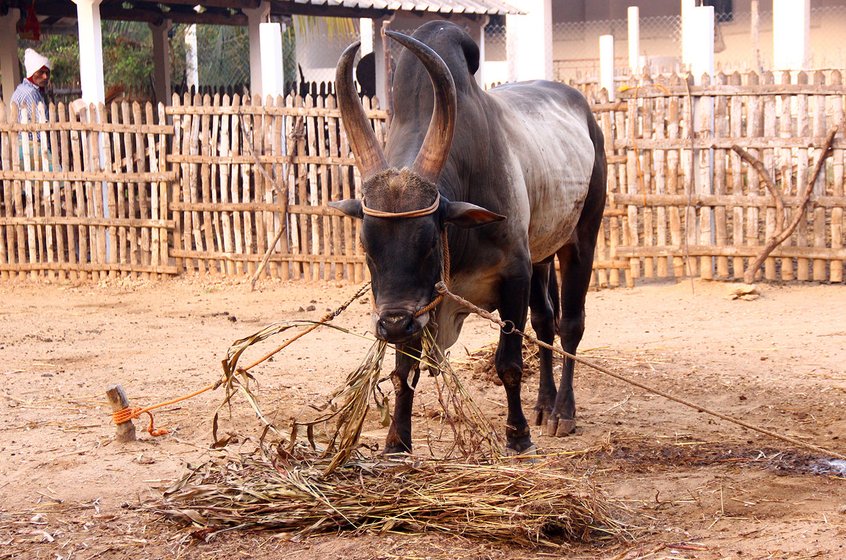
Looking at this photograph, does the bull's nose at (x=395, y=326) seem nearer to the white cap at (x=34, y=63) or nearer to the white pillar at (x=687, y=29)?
the white cap at (x=34, y=63)

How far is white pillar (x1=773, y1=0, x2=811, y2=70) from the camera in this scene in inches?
634

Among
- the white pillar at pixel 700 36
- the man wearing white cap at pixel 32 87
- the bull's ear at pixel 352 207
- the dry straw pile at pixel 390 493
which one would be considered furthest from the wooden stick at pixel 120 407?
the white pillar at pixel 700 36

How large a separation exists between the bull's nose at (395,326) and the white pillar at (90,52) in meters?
8.79

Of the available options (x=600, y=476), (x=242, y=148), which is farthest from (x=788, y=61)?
(x=600, y=476)

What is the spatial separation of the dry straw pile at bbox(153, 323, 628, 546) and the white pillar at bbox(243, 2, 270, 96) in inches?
424

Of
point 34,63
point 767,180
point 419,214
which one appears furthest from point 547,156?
point 34,63

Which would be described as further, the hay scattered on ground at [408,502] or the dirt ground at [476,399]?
the dirt ground at [476,399]

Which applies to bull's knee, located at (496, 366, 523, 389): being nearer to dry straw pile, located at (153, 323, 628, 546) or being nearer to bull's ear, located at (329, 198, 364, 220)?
dry straw pile, located at (153, 323, 628, 546)

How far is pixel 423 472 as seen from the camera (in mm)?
4461

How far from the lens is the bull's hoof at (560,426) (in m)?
6.30

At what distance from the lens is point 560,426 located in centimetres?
633

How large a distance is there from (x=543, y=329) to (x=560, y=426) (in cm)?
59

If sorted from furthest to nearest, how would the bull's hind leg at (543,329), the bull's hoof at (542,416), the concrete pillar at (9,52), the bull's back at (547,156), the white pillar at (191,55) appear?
1. the white pillar at (191,55)
2. the concrete pillar at (9,52)
3. the bull's hoof at (542,416)
4. the bull's hind leg at (543,329)
5. the bull's back at (547,156)

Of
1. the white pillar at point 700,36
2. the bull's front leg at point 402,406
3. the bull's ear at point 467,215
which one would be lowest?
the bull's front leg at point 402,406
